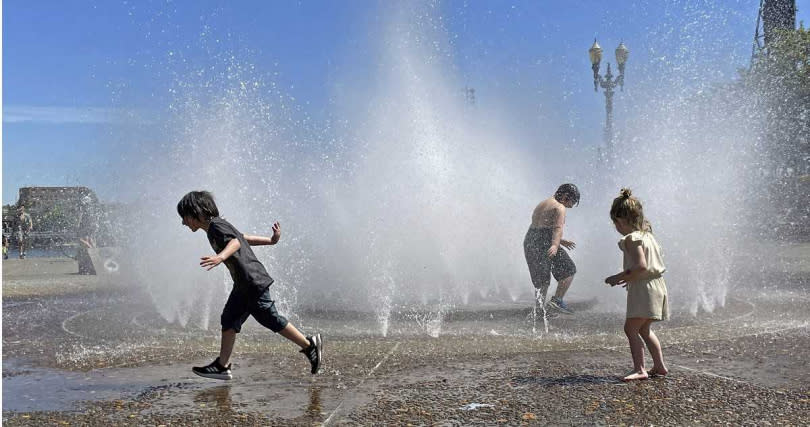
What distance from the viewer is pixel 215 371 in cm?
447

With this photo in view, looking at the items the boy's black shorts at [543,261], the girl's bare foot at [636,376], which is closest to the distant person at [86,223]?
the boy's black shorts at [543,261]

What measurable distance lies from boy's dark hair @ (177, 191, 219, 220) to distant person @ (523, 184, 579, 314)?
3.90 meters

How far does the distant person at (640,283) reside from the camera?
14.6ft

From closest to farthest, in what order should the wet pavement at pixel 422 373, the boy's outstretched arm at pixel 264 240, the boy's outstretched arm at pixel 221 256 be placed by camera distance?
the wet pavement at pixel 422 373
the boy's outstretched arm at pixel 221 256
the boy's outstretched arm at pixel 264 240

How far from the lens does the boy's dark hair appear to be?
177 inches

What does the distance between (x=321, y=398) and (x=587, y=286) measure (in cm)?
758

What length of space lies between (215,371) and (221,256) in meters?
0.81

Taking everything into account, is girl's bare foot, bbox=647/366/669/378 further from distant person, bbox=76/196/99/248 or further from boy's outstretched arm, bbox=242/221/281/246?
distant person, bbox=76/196/99/248

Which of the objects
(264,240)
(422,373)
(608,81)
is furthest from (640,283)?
(608,81)

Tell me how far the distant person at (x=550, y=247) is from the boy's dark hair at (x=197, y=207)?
390 cm

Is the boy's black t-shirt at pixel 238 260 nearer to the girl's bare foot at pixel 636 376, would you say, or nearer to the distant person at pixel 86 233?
the girl's bare foot at pixel 636 376

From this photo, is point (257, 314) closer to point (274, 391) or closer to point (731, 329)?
point (274, 391)

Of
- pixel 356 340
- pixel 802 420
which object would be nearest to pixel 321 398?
pixel 356 340

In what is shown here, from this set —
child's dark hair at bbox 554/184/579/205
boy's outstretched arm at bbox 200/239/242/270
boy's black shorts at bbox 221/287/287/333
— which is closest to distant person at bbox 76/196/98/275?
child's dark hair at bbox 554/184/579/205
